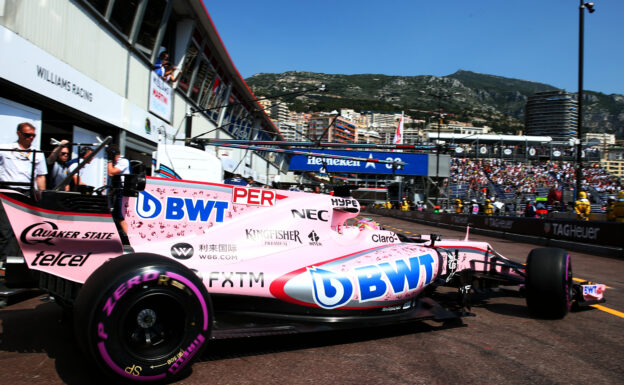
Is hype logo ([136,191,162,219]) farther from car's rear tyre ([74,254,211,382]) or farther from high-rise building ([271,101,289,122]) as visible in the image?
high-rise building ([271,101,289,122])

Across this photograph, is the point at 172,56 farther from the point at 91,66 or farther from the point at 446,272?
the point at 446,272

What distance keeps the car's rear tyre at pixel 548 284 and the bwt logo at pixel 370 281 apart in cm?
119

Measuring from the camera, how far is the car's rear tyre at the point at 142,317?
237cm

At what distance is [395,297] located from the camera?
12.4 feet

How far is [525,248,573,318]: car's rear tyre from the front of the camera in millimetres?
4352

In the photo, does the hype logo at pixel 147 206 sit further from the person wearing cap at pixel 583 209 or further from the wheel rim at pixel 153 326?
the person wearing cap at pixel 583 209

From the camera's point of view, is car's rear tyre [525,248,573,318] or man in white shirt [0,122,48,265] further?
car's rear tyre [525,248,573,318]

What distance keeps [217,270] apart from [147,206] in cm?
76

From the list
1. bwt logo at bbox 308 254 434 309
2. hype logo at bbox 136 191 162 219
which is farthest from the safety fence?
hype logo at bbox 136 191 162 219

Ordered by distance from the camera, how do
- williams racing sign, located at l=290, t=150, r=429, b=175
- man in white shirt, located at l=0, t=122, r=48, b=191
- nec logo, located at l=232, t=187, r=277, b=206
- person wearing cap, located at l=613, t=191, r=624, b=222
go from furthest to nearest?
williams racing sign, located at l=290, t=150, r=429, b=175
person wearing cap, located at l=613, t=191, r=624, b=222
man in white shirt, located at l=0, t=122, r=48, b=191
nec logo, located at l=232, t=187, r=277, b=206

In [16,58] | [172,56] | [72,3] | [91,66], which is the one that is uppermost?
[172,56]

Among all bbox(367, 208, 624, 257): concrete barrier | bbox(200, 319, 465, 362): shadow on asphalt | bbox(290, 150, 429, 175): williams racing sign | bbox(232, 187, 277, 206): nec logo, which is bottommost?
bbox(200, 319, 465, 362): shadow on asphalt

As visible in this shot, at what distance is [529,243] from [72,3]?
15341 millimetres

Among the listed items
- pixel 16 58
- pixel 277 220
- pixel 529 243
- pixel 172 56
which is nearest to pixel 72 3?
pixel 16 58
